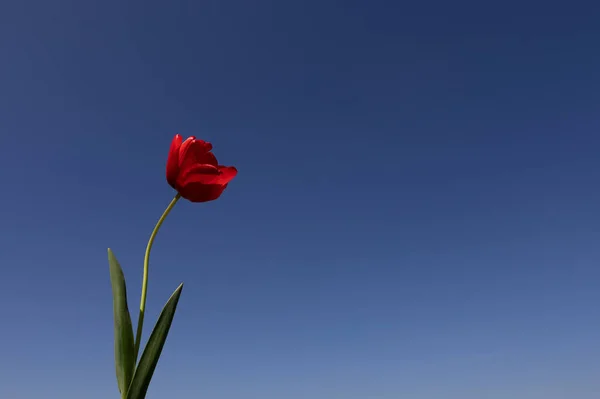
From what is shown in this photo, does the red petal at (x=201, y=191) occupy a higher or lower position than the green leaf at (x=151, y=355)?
higher

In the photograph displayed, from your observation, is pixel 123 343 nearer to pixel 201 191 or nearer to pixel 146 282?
pixel 146 282

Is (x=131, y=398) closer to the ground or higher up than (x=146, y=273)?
closer to the ground

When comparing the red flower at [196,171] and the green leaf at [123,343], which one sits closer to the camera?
the green leaf at [123,343]

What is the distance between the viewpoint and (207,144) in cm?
303

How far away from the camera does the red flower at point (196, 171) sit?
2.89 m

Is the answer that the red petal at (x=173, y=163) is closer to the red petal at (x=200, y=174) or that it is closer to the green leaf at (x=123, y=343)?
the red petal at (x=200, y=174)

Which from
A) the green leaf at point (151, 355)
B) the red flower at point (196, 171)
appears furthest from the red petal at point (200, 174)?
the green leaf at point (151, 355)

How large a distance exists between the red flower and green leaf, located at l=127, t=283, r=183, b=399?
0.74m

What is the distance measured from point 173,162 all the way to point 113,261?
732 mm

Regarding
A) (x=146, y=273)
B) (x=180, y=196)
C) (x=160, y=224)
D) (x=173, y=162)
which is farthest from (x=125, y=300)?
(x=173, y=162)

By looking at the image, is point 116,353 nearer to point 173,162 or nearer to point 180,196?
point 180,196

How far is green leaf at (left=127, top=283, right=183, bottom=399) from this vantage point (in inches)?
87.0

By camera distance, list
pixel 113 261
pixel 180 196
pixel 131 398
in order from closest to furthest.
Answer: pixel 131 398 < pixel 113 261 < pixel 180 196

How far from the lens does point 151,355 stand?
227 centimetres
